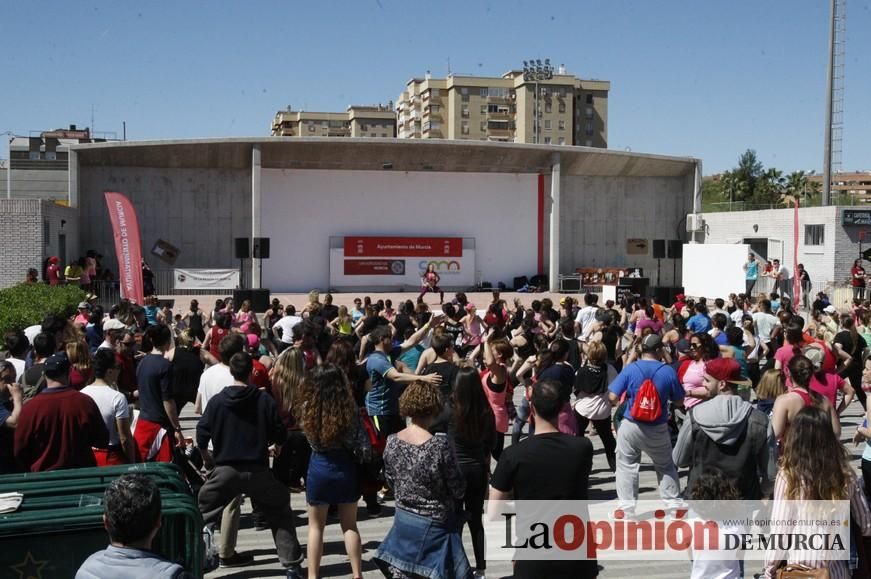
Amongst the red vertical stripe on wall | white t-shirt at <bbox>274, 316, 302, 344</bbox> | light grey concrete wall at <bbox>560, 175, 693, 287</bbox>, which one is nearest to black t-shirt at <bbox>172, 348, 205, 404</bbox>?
white t-shirt at <bbox>274, 316, 302, 344</bbox>

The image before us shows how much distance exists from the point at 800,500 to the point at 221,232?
29600 mm

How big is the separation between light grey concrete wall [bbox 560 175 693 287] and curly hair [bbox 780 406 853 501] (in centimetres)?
3076

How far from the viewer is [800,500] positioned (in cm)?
438

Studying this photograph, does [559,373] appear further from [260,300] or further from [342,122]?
[342,122]

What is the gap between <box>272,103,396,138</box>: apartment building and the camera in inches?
A: 5517

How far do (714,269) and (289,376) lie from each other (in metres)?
24.3

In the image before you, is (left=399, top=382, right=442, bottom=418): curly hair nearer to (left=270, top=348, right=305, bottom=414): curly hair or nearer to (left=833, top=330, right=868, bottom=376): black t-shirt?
(left=270, top=348, right=305, bottom=414): curly hair

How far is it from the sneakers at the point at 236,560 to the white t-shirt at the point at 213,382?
3.99 feet

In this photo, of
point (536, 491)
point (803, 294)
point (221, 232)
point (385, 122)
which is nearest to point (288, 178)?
point (221, 232)

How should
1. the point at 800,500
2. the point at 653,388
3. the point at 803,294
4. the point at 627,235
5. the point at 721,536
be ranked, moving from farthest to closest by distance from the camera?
the point at 627,235, the point at 803,294, the point at 653,388, the point at 721,536, the point at 800,500

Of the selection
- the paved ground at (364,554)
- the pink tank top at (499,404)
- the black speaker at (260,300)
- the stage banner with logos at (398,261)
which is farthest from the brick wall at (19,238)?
the pink tank top at (499,404)

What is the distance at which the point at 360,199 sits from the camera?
32656 millimetres

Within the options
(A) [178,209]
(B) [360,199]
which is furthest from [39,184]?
(B) [360,199]

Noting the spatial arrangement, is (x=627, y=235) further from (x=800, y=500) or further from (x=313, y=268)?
(x=800, y=500)
